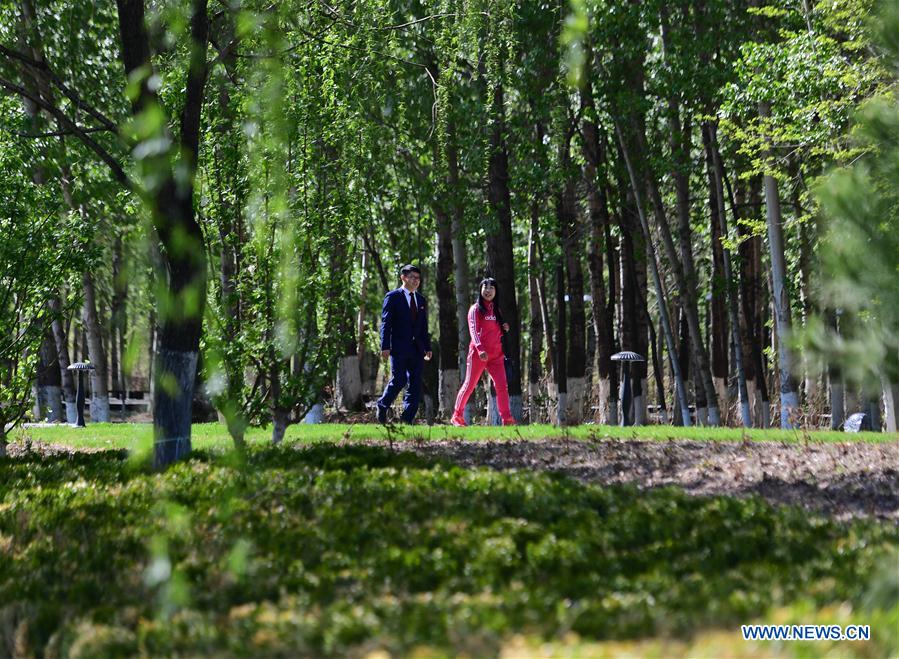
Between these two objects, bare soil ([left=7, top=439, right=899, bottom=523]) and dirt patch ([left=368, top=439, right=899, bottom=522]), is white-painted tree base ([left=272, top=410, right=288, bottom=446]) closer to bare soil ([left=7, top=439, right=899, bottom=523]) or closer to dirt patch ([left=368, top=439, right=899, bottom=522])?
bare soil ([left=7, top=439, right=899, bottom=523])

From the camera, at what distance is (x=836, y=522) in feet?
22.2

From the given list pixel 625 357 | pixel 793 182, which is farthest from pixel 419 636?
pixel 793 182

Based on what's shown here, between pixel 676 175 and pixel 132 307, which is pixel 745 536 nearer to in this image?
pixel 132 307

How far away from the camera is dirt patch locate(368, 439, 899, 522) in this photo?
26.5 feet

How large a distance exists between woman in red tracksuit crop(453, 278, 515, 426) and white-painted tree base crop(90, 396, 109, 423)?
14.0 metres

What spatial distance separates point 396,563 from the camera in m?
5.77

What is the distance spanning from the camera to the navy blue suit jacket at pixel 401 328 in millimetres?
13688

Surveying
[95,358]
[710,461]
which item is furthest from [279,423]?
[95,358]

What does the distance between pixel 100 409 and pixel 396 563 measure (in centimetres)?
2240

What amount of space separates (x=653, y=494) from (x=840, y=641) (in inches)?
128

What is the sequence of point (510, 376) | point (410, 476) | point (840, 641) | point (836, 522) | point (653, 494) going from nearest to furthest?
1. point (840, 641)
2. point (836, 522)
3. point (653, 494)
4. point (410, 476)
5. point (510, 376)

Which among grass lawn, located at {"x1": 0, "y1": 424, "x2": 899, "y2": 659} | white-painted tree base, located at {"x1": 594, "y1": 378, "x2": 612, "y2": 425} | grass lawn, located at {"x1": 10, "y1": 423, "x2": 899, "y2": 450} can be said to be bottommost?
grass lawn, located at {"x1": 0, "y1": 424, "x2": 899, "y2": 659}

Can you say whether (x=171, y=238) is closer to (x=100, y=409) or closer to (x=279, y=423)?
(x=279, y=423)

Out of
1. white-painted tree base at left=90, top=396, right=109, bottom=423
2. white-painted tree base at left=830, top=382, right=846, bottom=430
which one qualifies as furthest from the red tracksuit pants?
white-painted tree base at left=90, top=396, right=109, bottom=423
